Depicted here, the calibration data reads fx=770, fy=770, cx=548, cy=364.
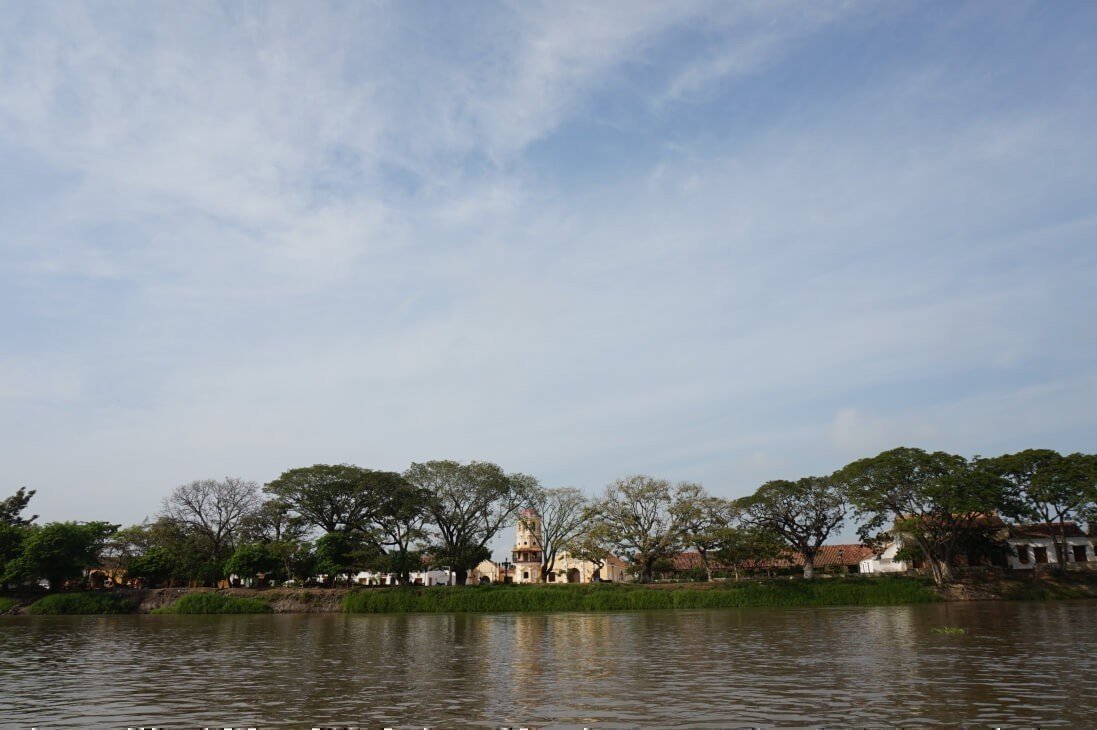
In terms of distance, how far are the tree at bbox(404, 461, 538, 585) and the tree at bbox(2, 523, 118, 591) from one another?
35.9 metres

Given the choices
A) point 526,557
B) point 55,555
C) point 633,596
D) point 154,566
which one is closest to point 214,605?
point 154,566

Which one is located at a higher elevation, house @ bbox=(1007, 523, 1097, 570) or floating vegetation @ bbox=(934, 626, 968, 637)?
house @ bbox=(1007, 523, 1097, 570)

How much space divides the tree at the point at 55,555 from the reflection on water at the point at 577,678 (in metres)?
44.2

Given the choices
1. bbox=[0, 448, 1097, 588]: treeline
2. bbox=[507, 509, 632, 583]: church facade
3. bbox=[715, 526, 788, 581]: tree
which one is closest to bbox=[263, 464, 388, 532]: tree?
bbox=[0, 448, 1097, 588]: treeline

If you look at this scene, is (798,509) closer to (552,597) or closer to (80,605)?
(552,597)

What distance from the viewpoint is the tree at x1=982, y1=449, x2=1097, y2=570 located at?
74250 mm

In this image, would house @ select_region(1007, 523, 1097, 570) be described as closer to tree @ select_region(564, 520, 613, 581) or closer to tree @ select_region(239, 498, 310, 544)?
tree @ select_region(564, 520, 613, 581)

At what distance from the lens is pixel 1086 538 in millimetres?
93438

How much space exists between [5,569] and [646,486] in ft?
223

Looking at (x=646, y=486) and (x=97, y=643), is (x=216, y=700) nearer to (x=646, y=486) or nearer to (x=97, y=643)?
(x=97, y=643)

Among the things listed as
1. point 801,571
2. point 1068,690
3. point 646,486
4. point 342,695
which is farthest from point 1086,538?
point 342,695

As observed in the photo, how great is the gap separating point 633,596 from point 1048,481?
138 feet

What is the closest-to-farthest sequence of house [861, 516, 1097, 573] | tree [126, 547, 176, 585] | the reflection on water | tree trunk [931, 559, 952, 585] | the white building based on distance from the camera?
the reflection on water, tree trunk [931, 559, 952, 585], tree [126, 547, 176, 585], house [861, 516, 1097, 573], the white building

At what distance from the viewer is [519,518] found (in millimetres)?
95938
